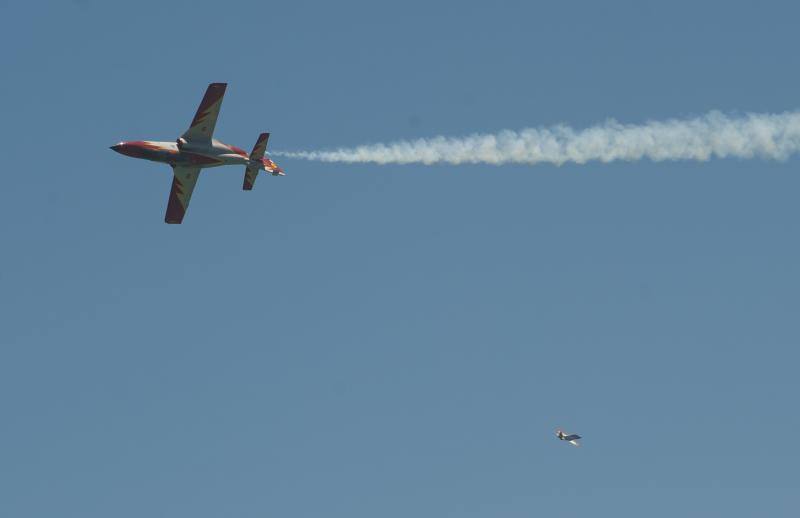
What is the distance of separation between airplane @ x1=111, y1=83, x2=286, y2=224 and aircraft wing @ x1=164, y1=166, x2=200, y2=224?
1414 mm

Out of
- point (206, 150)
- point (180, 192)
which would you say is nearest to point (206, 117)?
point (206, 150)

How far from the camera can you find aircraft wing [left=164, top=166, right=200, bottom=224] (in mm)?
146375

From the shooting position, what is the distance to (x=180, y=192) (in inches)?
5797

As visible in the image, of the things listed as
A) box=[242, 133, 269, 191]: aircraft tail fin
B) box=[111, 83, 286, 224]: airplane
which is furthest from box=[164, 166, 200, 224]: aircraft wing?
box=[242, 133, 269, 191]: aircraft tail fin

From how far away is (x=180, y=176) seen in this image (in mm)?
146625

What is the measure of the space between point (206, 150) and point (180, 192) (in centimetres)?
561

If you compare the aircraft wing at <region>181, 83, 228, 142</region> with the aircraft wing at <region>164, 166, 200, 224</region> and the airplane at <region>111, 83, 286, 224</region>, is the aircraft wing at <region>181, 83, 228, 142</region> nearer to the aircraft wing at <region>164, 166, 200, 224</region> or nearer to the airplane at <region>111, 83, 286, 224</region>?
the airplane at <region>111, 83, 286, 224</region>

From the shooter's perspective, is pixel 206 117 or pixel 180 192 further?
pixel 180 192

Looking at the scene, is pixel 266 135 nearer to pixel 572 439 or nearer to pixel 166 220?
pixel 166 220

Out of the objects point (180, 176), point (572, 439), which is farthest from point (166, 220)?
point (572, 439)

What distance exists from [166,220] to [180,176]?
381cm

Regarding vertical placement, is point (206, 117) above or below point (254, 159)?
above

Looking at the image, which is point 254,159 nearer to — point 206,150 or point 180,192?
point 206,150

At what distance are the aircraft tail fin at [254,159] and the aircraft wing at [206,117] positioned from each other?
4058 mm
